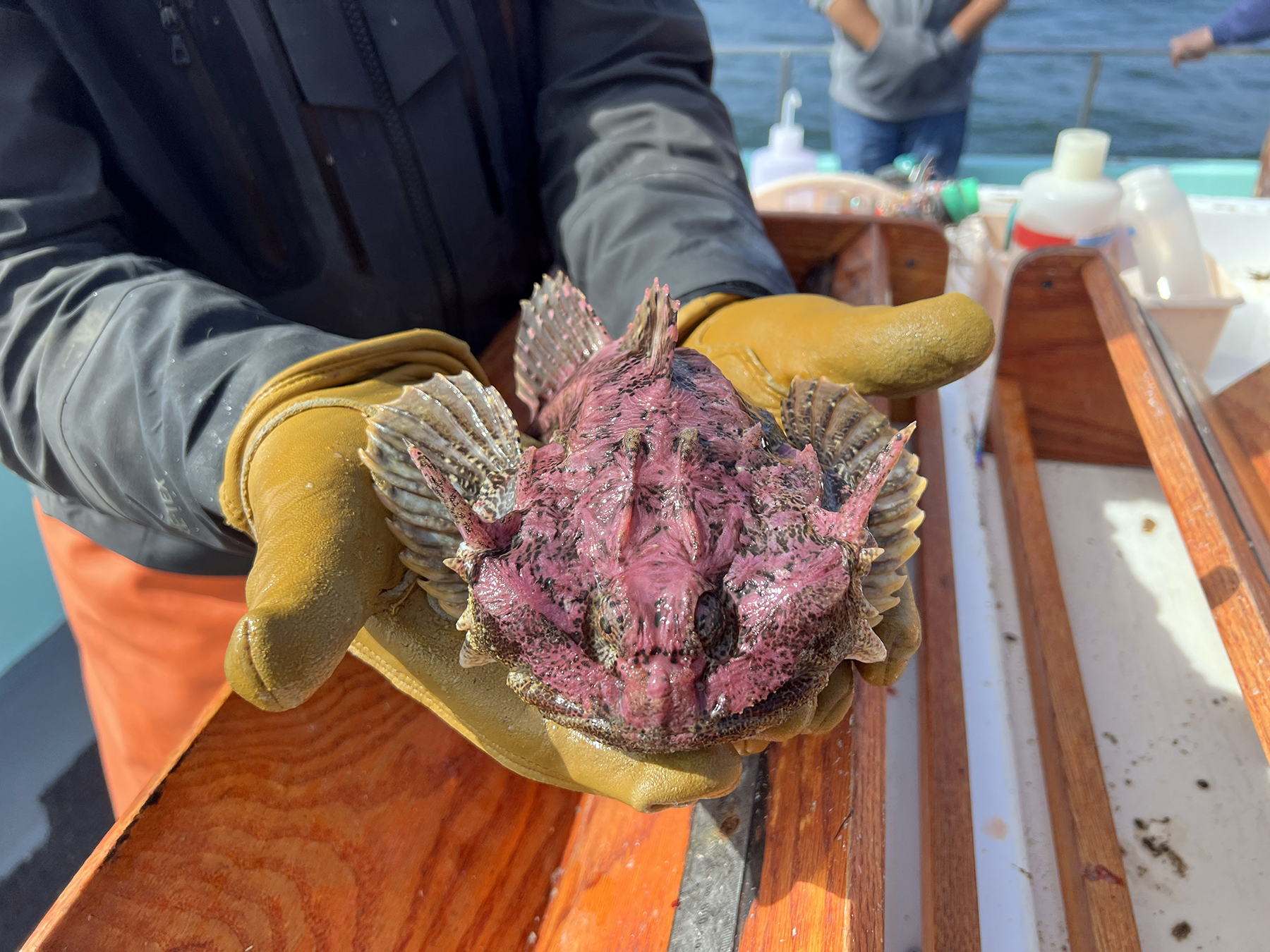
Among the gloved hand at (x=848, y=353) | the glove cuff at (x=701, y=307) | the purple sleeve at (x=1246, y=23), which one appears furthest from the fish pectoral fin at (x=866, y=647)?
the purple sleeve at (x=1246, y=23)

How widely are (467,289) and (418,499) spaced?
1.26 m

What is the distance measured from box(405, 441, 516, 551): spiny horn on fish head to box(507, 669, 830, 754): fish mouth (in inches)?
7.6

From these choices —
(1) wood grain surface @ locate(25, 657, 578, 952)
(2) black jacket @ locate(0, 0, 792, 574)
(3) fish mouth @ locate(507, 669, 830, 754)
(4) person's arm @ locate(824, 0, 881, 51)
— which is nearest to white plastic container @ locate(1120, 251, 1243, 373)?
(2) black jacket @ locate(0, 0, 792, 574)

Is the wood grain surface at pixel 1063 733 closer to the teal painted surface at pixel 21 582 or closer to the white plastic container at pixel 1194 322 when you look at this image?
the white plastic container at pixel 1194 322

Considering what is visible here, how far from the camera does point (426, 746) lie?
5.15 ft

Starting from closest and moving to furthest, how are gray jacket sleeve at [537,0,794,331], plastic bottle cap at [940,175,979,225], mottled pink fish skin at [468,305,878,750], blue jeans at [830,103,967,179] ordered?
mottled pink fish skin at [468,305,878,750] → gray jacket sleeve at [537,0,794,331] → plastic bottle cap at [940,175,979,225] → blue jeans at [830,103,967,179]

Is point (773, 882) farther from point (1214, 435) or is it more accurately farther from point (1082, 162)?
point (1082, 162)

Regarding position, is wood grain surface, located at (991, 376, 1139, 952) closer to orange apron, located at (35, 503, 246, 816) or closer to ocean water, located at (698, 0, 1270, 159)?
orange apron, located at (35, 503, 246, 816)

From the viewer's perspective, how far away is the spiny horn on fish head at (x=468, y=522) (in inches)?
42.3

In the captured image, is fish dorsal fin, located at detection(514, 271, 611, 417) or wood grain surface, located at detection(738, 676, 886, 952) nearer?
wood grain surface, located at detection(738, 676, 886, 952)

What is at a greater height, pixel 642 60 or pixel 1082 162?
pixel 642 60

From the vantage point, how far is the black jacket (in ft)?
4.74

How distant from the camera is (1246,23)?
5.35 m

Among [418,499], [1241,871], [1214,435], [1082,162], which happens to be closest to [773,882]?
[418,499]
